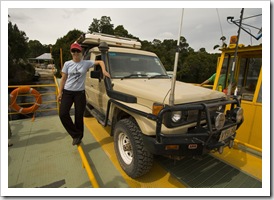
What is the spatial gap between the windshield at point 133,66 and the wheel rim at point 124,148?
1.24m

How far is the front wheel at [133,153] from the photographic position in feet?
8.00

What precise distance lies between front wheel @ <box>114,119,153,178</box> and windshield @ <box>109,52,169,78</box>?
1174 millimetres

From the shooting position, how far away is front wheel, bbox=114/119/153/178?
8.00ft

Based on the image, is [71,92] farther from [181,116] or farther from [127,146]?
[181,116]

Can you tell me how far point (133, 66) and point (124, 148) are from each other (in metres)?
1.78

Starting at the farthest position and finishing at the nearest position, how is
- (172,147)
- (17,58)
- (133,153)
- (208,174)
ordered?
(17,58)
(208,174)
(133,153)
(172,147)

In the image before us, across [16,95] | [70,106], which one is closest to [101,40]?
[70,106]

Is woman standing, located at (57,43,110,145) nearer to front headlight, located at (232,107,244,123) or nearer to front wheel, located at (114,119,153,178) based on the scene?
front wheel, located at (114,119,153,178)

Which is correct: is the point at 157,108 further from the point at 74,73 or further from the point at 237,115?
the point at 74,73

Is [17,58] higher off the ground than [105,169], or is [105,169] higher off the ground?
[17,58]

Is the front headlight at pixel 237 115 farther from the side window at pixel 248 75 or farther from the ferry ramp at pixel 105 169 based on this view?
the side window at pixel 248 75

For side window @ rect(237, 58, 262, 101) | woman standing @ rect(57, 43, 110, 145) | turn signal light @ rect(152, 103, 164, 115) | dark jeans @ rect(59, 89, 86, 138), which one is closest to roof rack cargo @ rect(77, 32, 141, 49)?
woman standing @ rect(57, 43, 110, 145)

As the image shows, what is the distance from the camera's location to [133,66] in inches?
144

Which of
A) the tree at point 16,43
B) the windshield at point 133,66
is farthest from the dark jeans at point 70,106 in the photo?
the tree at point 16,43
